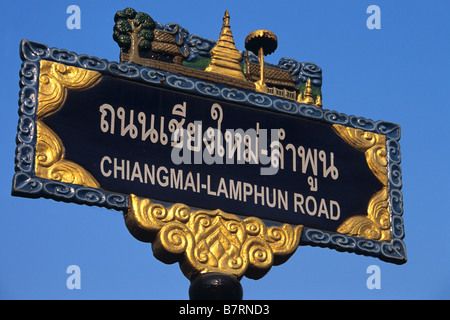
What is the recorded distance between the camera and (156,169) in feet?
47.8

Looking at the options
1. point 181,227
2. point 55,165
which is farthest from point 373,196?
point 55,165

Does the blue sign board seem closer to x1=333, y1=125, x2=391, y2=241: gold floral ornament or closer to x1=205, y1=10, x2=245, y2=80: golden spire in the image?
x1=333, y1=125, x2=391, y2=241: gold floral ornament

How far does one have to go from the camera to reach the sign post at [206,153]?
46.7 ft

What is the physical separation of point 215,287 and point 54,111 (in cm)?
277

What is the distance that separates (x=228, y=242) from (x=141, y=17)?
3.23m

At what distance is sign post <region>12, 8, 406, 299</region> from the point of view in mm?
14242

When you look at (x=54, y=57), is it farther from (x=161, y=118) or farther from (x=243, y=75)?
(x=243, y=75)

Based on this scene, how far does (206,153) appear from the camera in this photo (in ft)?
49.1

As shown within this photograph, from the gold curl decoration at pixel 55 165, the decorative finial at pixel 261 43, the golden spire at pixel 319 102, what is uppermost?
the decorative finial at pixel 261 43

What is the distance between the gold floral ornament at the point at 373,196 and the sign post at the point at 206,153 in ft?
0.05

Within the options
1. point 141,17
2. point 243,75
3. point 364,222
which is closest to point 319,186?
point 364,222

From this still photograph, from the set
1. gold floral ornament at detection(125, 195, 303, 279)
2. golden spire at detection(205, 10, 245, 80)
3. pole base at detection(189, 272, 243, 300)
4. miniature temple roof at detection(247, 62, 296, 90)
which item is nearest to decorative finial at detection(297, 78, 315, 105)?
miniature temple roof at detection(247, 62, 296, 90)

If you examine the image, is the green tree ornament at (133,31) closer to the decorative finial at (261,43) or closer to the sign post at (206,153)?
the sign post at (206,153)

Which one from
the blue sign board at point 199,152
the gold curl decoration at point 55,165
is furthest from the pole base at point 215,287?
the gold curl decoration at point 55,165
